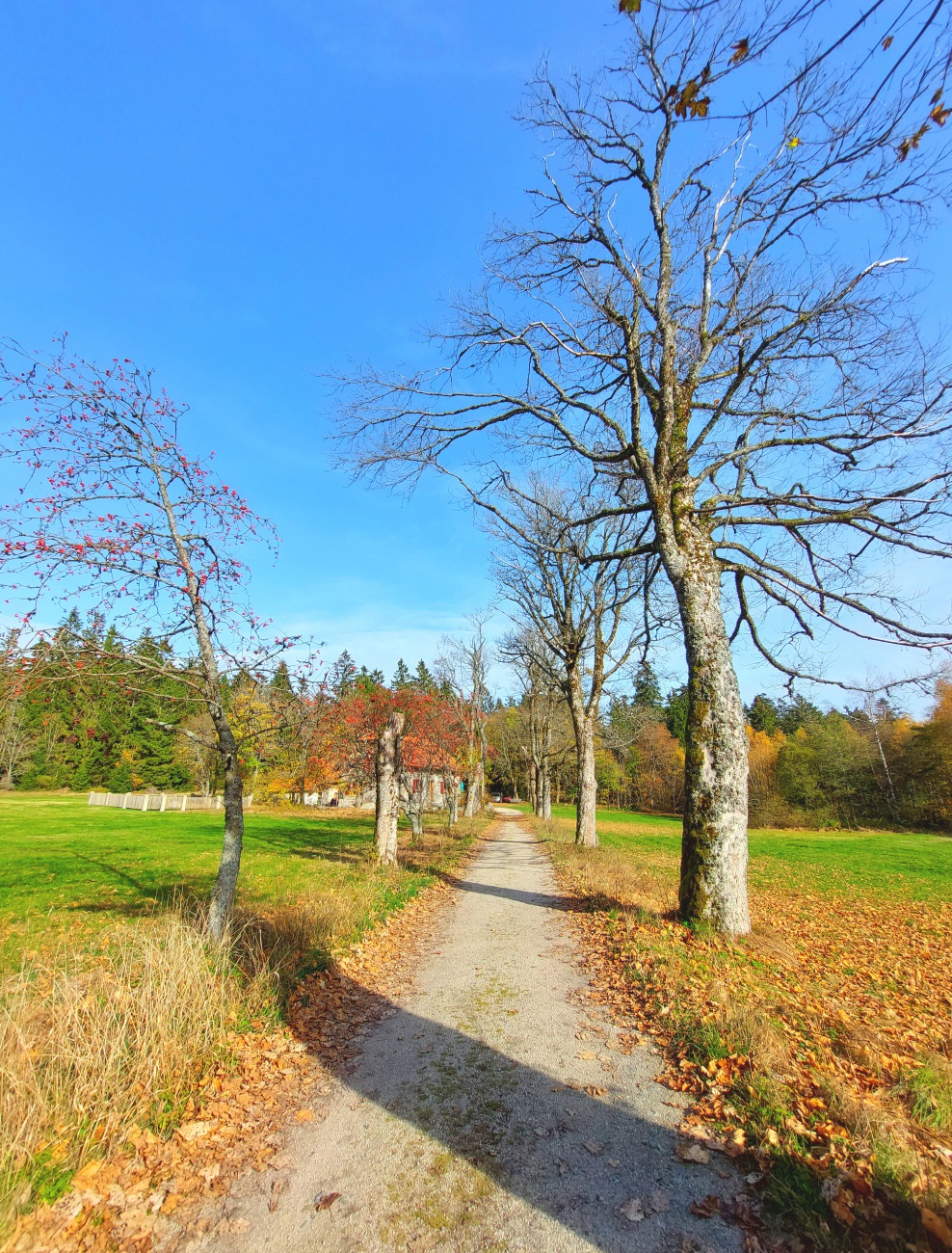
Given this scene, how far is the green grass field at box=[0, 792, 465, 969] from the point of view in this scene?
9539 millimetres

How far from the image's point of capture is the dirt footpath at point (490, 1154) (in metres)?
2.60

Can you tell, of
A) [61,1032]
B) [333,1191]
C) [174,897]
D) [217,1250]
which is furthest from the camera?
[174,897]

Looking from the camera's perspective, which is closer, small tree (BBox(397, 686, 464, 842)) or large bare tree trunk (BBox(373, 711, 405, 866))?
large bare tree trunk (BBox(373, 711, 405, 866))

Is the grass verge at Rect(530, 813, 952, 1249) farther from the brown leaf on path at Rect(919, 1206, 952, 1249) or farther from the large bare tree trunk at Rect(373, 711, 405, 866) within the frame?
the large bare tree trunk at Rect(373, 711, 405, 866)

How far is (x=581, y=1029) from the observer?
187 inches

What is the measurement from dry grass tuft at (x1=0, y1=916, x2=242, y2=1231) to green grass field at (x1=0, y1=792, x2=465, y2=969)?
3914mm

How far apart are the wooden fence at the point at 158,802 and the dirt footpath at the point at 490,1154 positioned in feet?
126

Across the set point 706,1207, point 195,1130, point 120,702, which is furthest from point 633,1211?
point 120,702

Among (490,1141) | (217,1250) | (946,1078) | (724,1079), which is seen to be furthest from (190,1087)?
(946,1078)

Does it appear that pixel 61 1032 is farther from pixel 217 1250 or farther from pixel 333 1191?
pixel 333 1191

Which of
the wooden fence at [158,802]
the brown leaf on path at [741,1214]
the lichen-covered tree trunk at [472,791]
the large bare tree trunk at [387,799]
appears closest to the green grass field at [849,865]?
the large bare tree trunk at [387,799]

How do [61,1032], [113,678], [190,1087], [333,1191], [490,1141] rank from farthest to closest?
[113,678]
[190,1087]
[61,1032]
[490,1141]
[333,1191]

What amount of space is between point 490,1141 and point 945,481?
322 inches

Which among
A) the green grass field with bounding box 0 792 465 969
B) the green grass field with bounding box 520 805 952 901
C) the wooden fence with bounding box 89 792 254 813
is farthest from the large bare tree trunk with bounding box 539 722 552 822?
the wooden fence with bounding box 89 792 254 813
